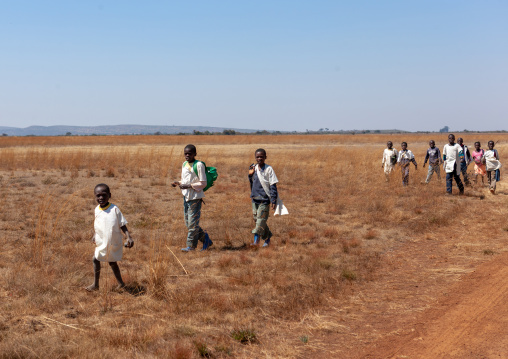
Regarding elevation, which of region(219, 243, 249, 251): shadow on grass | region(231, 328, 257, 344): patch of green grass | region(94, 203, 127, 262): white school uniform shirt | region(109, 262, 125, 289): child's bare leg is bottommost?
region(231, 328, 257, 344): patch of green grass

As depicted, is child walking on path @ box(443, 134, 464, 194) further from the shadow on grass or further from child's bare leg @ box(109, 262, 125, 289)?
child's bare leg @ box(109, 262, 125, 289)

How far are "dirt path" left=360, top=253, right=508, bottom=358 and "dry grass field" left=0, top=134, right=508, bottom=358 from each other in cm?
15

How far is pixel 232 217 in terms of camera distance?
38.8 ft

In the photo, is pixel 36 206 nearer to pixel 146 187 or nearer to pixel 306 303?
pixel 146 187

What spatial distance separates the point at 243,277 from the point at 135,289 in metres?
1.48

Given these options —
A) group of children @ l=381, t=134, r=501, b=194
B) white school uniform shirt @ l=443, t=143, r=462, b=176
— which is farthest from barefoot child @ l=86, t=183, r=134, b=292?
white school uniform shirt @ l=443, t=143, r=462, b=176

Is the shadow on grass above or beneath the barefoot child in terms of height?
beneath

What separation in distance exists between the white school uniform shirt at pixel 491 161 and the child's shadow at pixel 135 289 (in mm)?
12195

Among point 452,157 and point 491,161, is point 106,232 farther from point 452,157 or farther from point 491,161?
point 491,161

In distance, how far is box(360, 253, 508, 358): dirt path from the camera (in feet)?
15.4

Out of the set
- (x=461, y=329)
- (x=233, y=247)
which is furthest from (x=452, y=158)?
(x=461, y=329)

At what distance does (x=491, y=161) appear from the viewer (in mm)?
15109

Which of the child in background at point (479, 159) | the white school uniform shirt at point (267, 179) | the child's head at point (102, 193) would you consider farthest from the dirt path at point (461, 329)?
the child in background at point (479, 159)

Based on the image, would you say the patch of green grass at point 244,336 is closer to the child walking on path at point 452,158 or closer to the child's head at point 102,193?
the child's head at point 102,193
